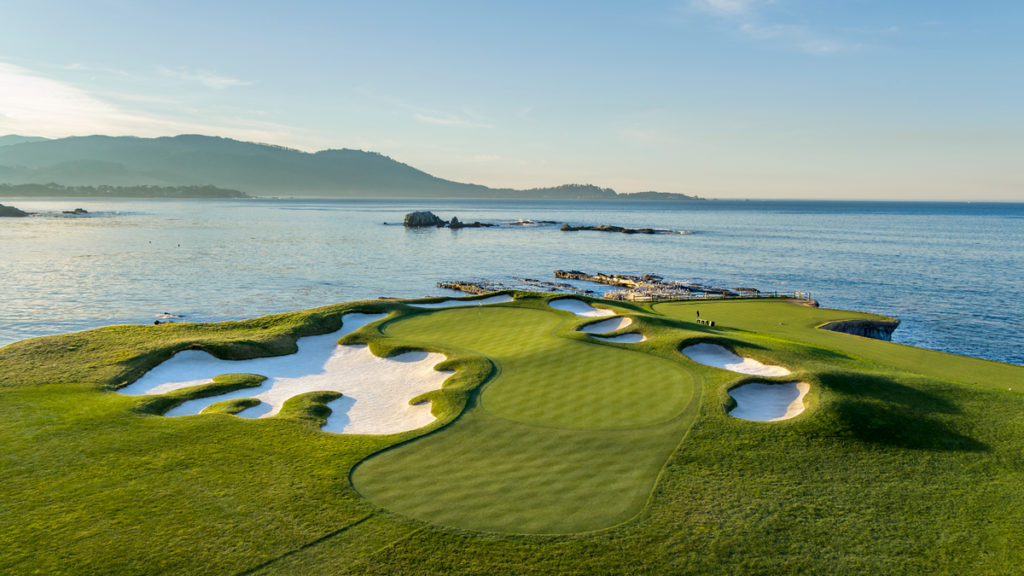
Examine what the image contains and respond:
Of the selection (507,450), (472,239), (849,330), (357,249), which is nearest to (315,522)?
(507,450)

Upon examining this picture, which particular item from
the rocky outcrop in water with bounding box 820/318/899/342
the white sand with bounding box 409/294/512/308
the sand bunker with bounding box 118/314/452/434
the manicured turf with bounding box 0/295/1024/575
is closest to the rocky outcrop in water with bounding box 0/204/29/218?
the white sand with bounding box 409/294/512/308

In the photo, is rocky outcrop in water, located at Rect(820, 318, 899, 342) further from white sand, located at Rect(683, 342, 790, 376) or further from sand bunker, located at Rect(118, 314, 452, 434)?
sand bunker, located at Rect(118, 314, 452, 434)

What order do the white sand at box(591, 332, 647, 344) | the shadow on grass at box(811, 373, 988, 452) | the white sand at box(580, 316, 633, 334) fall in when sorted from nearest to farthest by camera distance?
the shadow on grass at box(811, 373, 988, 452) → the white sand at box(591, 332, 647, 344) → the white sand at box(580, 316, 633, 334)

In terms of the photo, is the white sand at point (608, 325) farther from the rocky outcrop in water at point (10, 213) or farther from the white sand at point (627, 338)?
the rocky outcrop in water at point (10, 213)

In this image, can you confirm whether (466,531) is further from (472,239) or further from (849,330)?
(472,239)

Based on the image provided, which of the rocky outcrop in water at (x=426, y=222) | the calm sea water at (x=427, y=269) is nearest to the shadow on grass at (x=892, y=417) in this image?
the calm sea water at (x=427, y=269)
